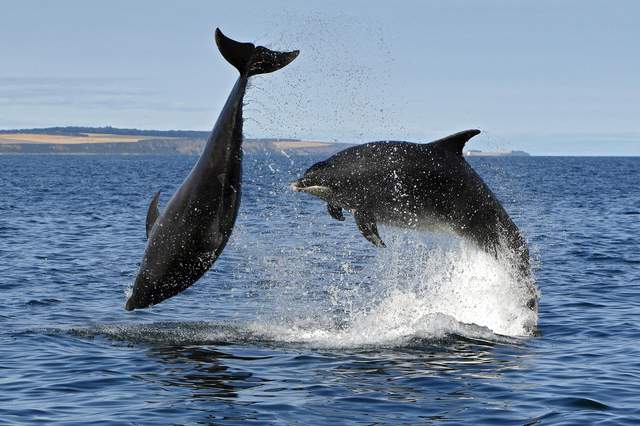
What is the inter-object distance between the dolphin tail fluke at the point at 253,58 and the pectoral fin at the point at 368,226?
329cm

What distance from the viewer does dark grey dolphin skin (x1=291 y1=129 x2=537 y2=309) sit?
1720cm

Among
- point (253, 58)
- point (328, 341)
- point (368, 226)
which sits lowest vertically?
point (328, 341)

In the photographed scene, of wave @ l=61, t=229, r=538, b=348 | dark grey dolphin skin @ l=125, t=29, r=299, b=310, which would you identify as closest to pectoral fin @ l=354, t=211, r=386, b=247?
wave @ l=61, t=229, r=538, b=348

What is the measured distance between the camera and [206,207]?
15.5 m

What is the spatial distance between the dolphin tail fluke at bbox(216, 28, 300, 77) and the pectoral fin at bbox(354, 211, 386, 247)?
3294 millimetres

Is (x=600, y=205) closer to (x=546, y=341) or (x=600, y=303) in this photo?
(x=600, y=303)

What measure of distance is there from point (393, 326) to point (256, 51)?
6180 millimetres

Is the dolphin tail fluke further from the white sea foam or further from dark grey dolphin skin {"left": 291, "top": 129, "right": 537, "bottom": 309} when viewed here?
the white sea foam

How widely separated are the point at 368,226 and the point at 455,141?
2.13 metres

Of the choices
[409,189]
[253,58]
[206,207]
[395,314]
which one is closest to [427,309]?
[395,314]

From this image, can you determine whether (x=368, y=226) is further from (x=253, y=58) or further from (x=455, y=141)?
(x=253, y=58)

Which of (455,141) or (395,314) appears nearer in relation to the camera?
(455,141)

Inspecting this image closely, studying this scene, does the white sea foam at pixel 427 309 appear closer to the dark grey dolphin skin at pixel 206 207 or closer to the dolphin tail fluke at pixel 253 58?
the dark grey dolphin skin at pixel 206 207

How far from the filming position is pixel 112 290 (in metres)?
24.5
